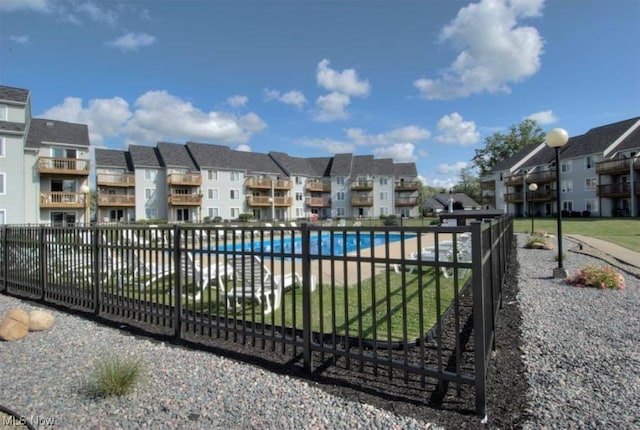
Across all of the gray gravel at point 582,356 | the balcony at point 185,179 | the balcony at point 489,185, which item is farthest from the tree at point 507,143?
the gray gravel at point 582,356

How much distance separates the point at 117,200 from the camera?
36969 mm

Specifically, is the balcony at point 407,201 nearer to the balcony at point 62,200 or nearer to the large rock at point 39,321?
the balcony at point 62,200

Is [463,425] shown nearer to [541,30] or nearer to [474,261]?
[474,261]

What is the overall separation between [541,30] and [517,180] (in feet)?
128

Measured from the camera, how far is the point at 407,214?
186 feet

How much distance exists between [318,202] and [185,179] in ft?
70.1

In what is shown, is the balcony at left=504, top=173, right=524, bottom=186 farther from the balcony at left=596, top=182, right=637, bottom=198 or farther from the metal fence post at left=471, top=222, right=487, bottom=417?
the metal fence post at left=471, top=222, right=487, bottom=417

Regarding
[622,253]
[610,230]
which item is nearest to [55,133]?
[622,253]

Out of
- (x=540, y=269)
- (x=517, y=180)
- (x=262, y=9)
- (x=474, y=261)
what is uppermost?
(x=262, y=9)

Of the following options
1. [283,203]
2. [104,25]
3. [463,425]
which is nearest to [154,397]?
[463,425]

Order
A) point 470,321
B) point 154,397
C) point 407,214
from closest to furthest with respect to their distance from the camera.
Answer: point 154,397
point 470,321
point 407,214

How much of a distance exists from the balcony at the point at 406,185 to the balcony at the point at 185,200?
3126 cm

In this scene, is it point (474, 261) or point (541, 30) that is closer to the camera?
point (474, 261)

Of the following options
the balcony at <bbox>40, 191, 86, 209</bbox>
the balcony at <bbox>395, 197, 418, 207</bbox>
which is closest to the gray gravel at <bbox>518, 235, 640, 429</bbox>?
the balcony at <bbox>40, 191, 86, 209</bbox>
